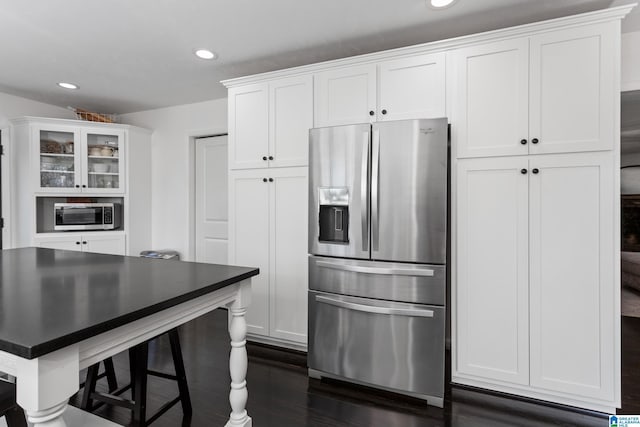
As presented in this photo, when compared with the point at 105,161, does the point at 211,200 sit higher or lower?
lower

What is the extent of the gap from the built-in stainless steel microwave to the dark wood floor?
1963 mm

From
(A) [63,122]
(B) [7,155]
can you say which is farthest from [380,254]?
(B) [7,155]

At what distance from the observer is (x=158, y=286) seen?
1.27 metres

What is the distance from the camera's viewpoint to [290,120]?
257cm

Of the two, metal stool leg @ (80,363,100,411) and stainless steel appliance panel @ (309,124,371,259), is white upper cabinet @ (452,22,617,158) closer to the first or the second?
stainless steel appliance panel @ (309,124,371,259)

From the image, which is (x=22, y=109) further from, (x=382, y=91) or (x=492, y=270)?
(x=492, y=270)

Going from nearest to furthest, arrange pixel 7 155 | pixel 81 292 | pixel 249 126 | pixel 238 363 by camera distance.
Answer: pixel 81 292, pixel 238 363, pixel 249 126, pixel 7 155

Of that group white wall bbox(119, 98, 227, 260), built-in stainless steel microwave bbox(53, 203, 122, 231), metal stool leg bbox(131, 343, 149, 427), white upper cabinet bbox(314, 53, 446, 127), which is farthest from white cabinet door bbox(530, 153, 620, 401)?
built-in stainless steel microwave bbox(53, 203, 122, 231)

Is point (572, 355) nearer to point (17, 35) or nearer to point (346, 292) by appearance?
point (346, 292)

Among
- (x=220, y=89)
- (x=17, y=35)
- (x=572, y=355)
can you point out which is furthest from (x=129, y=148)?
(x=572, y=355)

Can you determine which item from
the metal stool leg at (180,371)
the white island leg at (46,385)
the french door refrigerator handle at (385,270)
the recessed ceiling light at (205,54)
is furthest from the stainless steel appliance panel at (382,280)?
the recessed ceiling light at (205,54)

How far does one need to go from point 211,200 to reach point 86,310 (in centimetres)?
313

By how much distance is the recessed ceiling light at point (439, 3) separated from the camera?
1892 mm

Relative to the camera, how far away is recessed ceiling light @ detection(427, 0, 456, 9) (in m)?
1.89
